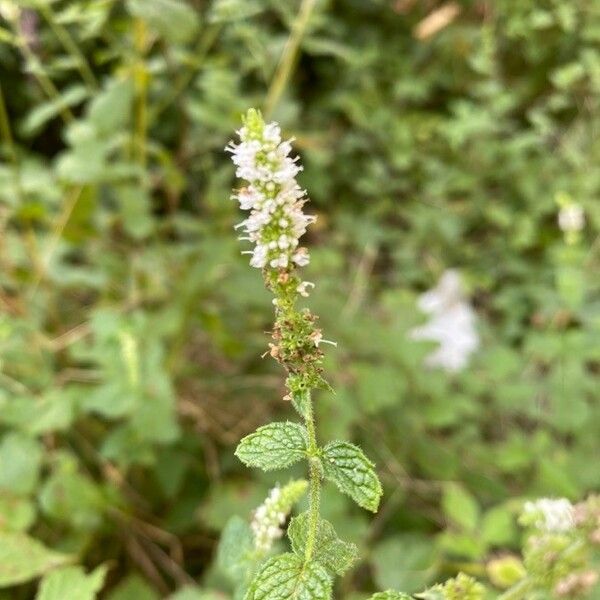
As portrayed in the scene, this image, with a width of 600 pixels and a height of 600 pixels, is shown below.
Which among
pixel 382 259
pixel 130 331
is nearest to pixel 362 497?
pixel 130 331

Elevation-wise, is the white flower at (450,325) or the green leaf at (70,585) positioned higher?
the green leaf at (70,585)

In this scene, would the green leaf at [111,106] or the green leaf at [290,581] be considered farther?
the green leaf at [111,106]

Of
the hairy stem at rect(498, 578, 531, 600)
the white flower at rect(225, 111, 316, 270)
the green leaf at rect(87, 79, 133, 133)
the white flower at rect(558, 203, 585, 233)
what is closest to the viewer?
the white flower at rect(225, 111, 316, 270)

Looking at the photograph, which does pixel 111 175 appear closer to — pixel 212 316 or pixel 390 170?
pixel 212 316

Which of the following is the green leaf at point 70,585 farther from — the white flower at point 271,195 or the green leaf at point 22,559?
the white flower at point 271,195

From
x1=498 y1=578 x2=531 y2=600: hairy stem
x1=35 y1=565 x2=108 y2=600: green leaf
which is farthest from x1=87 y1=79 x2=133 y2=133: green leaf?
x1=498 y1=578 x2=531 y2=600: hairy stem

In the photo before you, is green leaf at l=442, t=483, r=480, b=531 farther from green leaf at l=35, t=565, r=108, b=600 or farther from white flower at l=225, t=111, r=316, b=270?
white flower at l=225, t=111, r=316, b=270

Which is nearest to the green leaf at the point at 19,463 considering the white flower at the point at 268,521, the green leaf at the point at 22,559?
A: the green leaf at the point at 22,559

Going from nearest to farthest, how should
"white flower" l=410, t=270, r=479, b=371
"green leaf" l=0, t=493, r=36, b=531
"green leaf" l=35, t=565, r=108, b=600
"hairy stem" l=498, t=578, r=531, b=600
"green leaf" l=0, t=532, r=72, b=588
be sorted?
"hairy stem" l=498, t=578, r=531, b=600 → "green leaf" l=35, t=565, r=108, b=600 → "green leaf" l=0, t=532, r=72, b=588 → "green leaf" l=0, t=493, r=36, b=531 → "white flower" l=410, t=270, r=479, b=371
